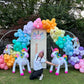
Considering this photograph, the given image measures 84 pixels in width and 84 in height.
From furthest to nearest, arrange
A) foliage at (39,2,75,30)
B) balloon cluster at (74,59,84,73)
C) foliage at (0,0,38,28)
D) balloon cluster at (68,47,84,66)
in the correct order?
foliage at (0,0,38,28), foliage at (39,2,75,30), balloon cluster at (68,47,84,66), balloon cluster at (74,59,84,73)

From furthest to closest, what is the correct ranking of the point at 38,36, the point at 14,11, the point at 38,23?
the point at 14,11 < the point at 38,36 < the point at 38,23

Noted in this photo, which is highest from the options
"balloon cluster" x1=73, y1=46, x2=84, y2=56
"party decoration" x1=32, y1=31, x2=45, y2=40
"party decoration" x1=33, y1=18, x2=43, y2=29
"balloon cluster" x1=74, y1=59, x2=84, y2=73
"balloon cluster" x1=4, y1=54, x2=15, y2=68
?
"party decoration" x1=33, y1=18, x2=43, y2=29

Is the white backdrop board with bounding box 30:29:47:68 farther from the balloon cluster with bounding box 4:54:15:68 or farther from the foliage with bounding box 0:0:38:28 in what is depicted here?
the foliage with bounding box 0:0:38:28

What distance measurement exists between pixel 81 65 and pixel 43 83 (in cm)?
205

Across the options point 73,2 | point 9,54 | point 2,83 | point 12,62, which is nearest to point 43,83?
point 2,83

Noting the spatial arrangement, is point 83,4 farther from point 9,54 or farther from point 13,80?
point 13,80

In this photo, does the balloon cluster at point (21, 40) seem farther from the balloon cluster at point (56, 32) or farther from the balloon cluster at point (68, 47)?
the balloon cluster at point (68, 47)

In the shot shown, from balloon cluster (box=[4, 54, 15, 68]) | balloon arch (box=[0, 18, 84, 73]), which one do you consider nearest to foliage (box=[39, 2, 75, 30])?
balloon arch (box=[0, 18, 84, 73])

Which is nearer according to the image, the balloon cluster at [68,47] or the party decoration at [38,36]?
the balloon cluster at [68,47]

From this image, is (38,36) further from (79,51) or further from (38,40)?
(79,51)

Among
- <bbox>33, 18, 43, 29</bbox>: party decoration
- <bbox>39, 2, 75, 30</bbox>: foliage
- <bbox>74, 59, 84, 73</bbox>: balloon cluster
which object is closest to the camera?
<bbox>33, 18, 43, 29</bbox>: party decoration

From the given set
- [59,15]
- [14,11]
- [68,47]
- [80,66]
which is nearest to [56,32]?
[68,47]

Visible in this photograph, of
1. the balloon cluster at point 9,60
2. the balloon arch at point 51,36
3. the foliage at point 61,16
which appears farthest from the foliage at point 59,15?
the balloon cluster at point 9,60

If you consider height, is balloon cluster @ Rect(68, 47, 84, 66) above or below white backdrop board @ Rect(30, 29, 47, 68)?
below
